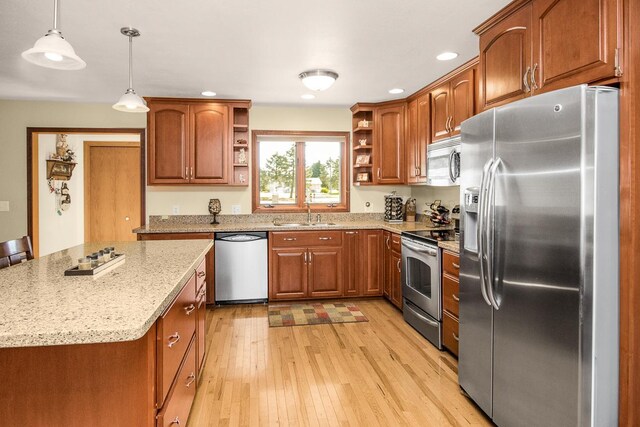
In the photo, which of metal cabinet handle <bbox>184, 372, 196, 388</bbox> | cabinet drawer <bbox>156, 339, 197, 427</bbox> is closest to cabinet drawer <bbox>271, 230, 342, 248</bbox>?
cabinet drawer <bbox>156, 339, 197, 427</bbox>

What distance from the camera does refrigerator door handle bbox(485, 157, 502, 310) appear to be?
6.52ft

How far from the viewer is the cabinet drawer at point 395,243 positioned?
4.09 m

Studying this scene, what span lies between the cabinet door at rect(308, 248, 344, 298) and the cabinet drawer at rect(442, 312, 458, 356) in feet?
5.39

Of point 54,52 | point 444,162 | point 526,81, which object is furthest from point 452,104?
point 54,52

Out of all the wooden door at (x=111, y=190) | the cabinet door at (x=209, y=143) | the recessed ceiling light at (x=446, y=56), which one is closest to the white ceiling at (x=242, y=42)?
the recessed ceiling light at (x=446, y=56)

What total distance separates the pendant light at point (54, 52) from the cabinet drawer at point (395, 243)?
307 centimetres

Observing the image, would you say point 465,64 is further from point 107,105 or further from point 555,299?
point 107,105

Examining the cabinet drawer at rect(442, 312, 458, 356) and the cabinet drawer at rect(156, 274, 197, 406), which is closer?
the cabinet drawer at rect(156, 274, 197, 406)

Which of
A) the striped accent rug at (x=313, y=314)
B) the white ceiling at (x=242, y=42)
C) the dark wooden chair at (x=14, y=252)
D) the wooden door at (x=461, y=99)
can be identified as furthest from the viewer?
the striped accent rug at (x=313, y=314)

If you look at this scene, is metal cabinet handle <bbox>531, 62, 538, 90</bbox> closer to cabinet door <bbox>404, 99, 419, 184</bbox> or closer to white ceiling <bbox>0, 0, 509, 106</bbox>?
white ceiling <bbox>0, 0, 509, 106</bbox>

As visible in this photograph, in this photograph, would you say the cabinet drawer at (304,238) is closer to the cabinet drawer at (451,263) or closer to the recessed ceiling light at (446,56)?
the cabinet drawer at (451,263)

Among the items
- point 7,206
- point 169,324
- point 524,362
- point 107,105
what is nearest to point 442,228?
point 524,362

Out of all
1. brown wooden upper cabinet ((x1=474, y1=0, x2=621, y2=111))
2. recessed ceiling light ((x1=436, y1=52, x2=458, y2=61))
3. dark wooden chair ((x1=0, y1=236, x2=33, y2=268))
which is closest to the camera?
brown wooden upper cabinet ((x1=474, y1=0, x2=621, y2=111))

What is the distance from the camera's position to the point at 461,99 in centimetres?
A: 343
